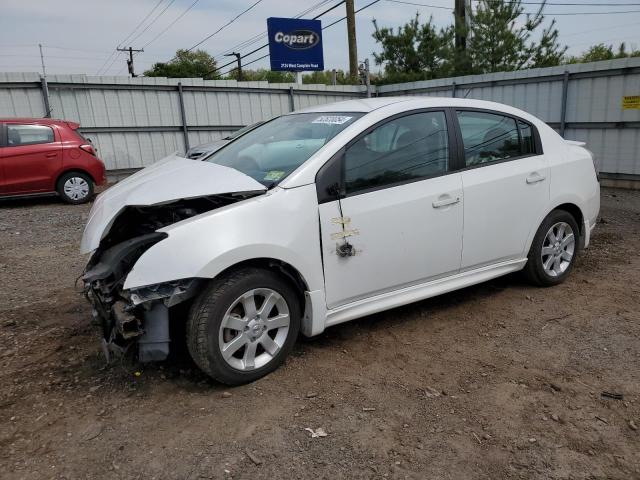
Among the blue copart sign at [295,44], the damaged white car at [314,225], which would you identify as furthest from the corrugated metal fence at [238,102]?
the damaged white car at [314,225]

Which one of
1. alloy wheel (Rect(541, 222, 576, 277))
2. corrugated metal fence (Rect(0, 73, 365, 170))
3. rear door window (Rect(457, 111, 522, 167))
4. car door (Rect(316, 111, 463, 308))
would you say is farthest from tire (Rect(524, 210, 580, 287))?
corrugated metal fence (Rect(0, 73, 365, 170))

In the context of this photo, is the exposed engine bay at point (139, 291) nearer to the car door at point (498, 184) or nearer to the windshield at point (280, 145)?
the windshield at point (280, 145)

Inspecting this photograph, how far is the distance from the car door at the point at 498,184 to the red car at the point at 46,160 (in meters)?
7.84

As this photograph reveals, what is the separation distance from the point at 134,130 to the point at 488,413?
37.2 ft

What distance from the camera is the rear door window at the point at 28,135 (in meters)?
8.75

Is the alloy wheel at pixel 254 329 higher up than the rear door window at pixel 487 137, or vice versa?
the rear door window at pixel 487 137

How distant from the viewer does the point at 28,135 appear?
29.2 ft

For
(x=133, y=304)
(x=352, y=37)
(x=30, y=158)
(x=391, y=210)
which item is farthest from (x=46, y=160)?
(x=352, y=37)

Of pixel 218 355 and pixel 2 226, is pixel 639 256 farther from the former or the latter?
pixel 2 226

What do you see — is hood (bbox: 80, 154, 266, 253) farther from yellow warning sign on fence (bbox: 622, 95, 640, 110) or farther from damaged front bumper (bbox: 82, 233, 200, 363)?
yellow warning sign on fence (bbox: 622, 95, 640, 110)

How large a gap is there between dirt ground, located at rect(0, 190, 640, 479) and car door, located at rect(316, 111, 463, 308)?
52cm

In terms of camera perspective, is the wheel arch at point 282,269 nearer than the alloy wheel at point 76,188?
Yes

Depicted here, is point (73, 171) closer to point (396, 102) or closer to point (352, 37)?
point (396, 102)

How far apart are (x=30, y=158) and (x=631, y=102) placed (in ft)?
35.4
